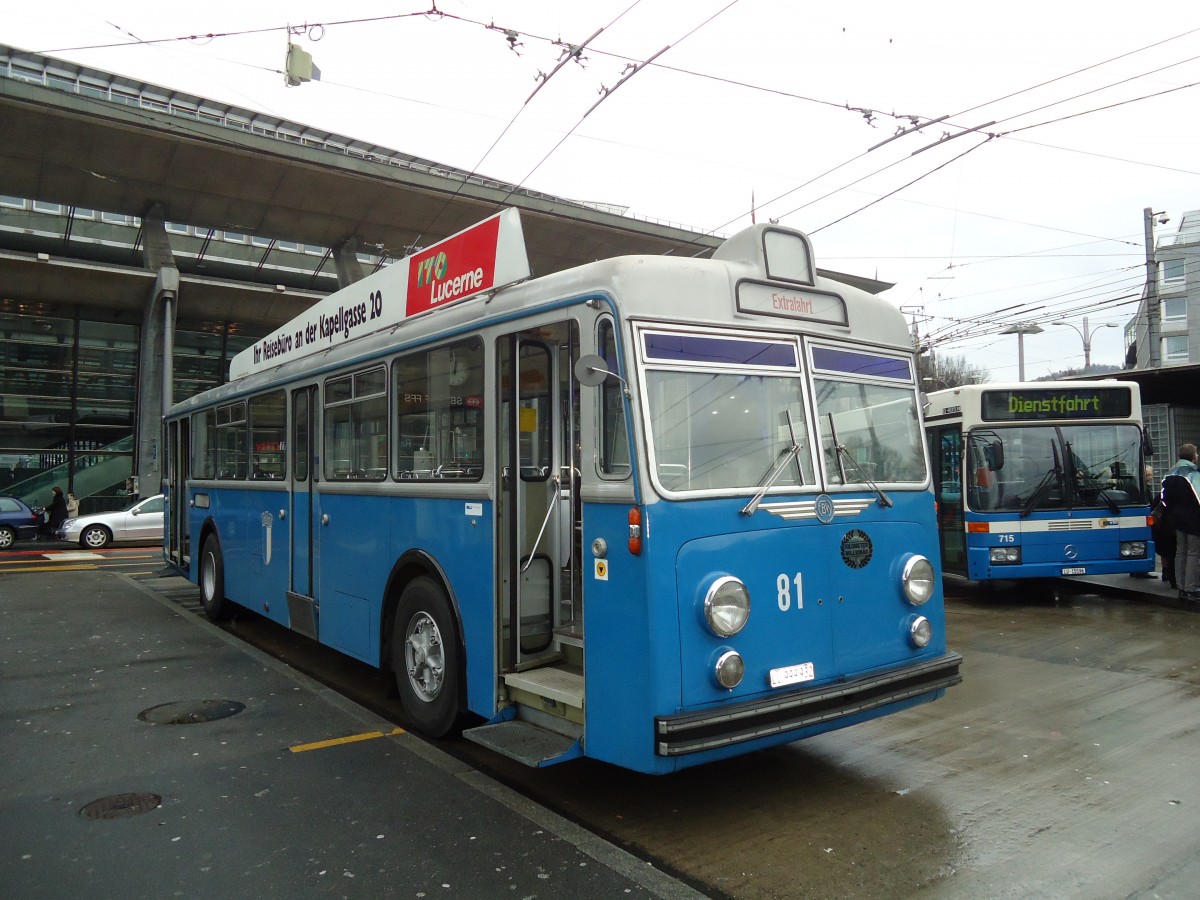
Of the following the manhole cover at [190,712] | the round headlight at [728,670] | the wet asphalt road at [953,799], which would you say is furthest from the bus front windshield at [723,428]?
the manhole cover at [190,712]

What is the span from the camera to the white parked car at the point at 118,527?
22969mm

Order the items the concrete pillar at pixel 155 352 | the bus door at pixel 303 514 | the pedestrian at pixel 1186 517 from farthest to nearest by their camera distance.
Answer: the concrete pillar at pixel 155 352
the pedestrian at pixel 1186 517
the bus door at pixel 303 514

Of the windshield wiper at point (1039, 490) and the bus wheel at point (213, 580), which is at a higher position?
the windshield wiper at point (1039, 490)

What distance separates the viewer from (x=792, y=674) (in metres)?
4.53

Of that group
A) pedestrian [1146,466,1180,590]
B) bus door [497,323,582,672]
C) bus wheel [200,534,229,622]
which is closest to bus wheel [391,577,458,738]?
bus door [497,323,582,672]

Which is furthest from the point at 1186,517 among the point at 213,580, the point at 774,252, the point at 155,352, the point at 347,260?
the point at 155,352

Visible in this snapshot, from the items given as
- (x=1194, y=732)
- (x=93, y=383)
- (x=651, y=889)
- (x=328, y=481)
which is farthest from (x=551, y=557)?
(x=93, y=383)

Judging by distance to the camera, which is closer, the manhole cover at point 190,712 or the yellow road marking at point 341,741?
the yellow road marking at point 341,741

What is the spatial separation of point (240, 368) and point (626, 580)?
27.0 ft

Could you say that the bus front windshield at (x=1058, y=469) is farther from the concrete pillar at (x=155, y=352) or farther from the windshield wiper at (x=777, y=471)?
the concrete pillar at (x=155, y=352)

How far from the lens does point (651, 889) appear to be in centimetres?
386

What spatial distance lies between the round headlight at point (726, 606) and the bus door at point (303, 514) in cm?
475

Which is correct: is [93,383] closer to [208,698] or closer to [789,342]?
[208,698]

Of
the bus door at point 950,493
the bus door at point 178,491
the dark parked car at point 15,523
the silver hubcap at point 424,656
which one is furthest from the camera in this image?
the dark parked car at point 15,523
